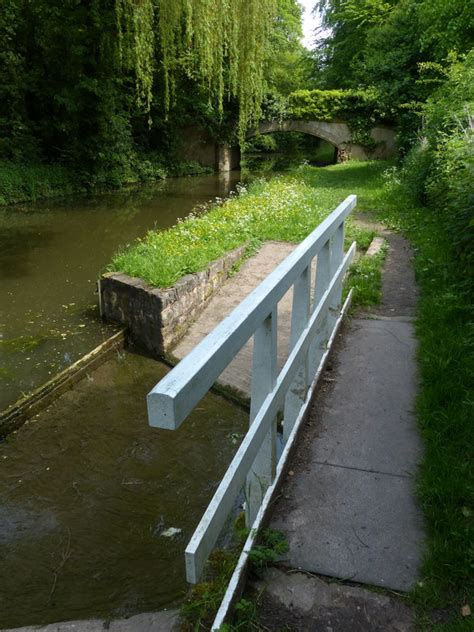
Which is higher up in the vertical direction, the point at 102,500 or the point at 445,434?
the point at 445,434

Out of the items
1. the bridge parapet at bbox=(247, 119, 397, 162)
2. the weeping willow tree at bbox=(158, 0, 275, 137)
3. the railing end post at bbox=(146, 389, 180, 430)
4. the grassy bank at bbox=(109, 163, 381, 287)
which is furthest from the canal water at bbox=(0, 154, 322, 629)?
the bridge parapet at bbox=(247, 119, 397, 162)

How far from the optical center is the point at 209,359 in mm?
1422

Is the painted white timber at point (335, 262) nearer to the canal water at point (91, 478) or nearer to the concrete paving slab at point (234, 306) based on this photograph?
the concrete paving slab at point (234, 306)

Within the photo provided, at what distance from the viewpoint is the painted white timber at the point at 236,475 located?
4.86 feet

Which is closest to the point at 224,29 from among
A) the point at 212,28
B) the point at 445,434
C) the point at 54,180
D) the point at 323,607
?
the point at 212,28

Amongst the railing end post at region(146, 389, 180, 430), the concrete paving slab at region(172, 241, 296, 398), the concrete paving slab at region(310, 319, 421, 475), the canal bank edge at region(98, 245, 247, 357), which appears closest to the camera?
the railing end post at region(146, 389, 180, 430)

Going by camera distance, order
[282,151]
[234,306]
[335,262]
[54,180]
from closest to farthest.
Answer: [335,262] → [234,306] → [54,180] → [282,151]

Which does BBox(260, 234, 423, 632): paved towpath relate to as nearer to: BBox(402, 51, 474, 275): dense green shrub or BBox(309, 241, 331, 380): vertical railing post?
BBox(309, 241, 331, 380): vertical railing post

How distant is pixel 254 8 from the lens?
416 inches

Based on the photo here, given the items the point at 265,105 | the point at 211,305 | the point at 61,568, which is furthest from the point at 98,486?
the point at 265,105

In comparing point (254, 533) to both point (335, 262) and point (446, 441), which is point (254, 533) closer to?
point (446, 441)

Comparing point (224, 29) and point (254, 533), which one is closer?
point (254, 533)

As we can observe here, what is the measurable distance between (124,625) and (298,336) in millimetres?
1626

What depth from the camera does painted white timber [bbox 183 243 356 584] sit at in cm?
148
